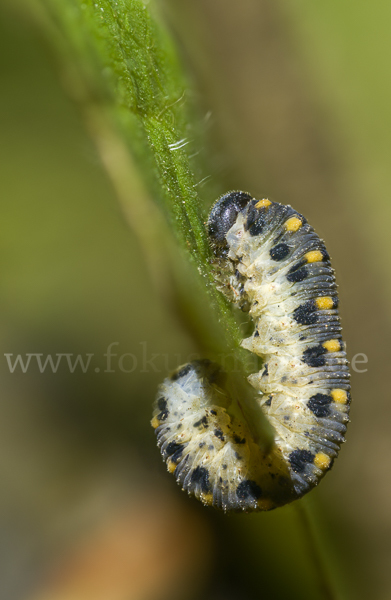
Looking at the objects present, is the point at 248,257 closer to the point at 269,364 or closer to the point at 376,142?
the point at 269,364

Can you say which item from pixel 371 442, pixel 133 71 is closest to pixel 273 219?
pixel 133 71

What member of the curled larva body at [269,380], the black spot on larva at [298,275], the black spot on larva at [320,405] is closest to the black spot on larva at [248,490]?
the curled larva body at [269,380]

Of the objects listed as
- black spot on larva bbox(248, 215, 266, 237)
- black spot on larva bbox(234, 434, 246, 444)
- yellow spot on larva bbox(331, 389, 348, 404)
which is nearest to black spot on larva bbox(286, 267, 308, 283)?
black spot on larva bbox(248, 215, 266, 237)

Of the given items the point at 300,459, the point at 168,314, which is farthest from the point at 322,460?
the point at 168,314

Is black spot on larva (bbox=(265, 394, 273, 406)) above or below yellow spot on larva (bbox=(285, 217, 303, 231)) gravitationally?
below

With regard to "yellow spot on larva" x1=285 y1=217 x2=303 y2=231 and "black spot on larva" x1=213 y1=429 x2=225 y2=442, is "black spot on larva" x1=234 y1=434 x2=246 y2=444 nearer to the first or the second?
"black spot on larva" x1=213 y1=429 x2=225 y2=442

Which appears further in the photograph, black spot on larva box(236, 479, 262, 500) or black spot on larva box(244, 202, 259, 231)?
black spot on larva box(244, 202, 259, 231)

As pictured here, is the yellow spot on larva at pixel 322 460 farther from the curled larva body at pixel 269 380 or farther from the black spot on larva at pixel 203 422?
the black spot on larva at pixel 203 422
